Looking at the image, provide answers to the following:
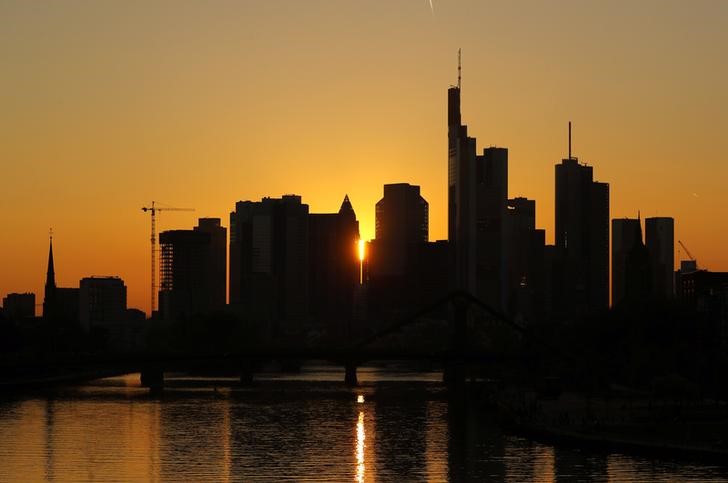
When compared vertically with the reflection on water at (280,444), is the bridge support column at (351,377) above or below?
above

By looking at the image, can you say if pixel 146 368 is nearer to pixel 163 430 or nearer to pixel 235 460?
pixel 163 430

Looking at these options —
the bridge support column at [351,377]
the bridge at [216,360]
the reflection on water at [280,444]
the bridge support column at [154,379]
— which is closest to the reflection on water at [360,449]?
the reflection on water at [280,444]

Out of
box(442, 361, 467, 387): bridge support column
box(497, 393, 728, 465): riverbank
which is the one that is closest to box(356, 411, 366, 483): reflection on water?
box(497, 393, 728, 465): riverbank

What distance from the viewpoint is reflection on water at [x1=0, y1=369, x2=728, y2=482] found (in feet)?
243

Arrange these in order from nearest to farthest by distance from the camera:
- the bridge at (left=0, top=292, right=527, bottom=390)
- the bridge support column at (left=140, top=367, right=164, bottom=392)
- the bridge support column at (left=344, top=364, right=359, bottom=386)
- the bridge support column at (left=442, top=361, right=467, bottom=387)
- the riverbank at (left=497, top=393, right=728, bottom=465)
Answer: the riverbank at (left=497, top=393, right=728, bottom=465) → the bridge at (left=0, top=292, right=527, bottom=390) → the bridge support column at (left=140, top=367, right=164, bottom=392) → the bridge support column at (left=442, top=361, right=467, bottom=387) → the bridge support column at (left=344, top=364, right=359, bottom=386)

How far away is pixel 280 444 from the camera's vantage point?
89812mm

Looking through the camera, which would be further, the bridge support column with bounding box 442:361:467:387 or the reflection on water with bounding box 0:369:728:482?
the bridge support column with bounding box 442:361:467:387

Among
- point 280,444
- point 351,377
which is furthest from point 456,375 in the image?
point 280,444

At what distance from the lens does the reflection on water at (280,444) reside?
243 ft

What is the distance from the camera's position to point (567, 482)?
7050cm

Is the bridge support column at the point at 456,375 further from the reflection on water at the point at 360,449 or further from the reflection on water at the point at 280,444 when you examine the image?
the reflection on water at the point at 360,449

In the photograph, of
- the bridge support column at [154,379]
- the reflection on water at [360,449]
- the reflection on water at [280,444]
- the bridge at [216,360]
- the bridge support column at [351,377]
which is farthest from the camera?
the bridge support column at [351,377]

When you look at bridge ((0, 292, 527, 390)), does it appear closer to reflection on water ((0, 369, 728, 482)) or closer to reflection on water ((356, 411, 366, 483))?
reflection on water ((0, 369, 728, 482))

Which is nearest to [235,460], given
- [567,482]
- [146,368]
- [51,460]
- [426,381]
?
[51,460]
